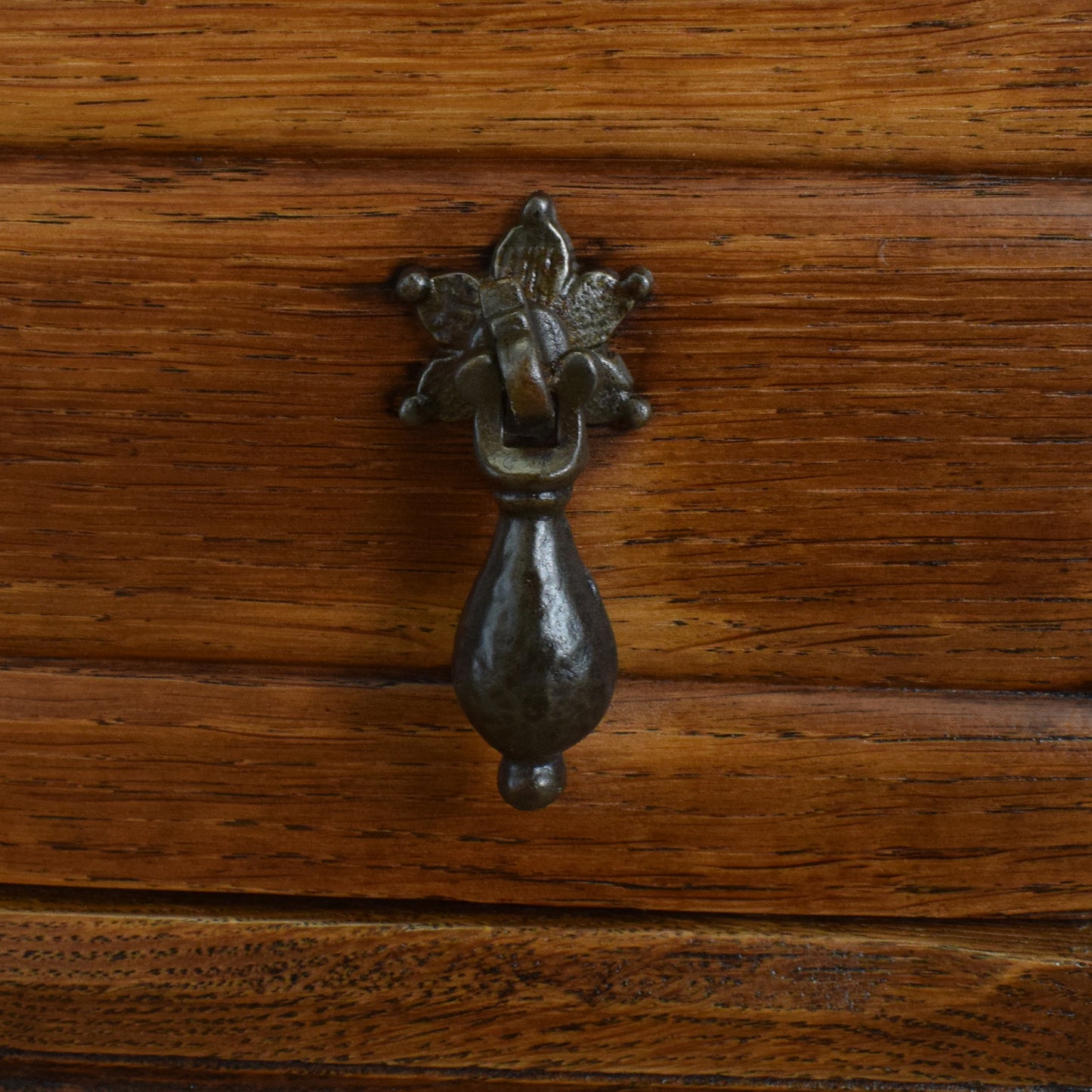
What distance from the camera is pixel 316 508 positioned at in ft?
1.31

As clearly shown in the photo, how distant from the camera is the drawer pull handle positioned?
33 centimetres

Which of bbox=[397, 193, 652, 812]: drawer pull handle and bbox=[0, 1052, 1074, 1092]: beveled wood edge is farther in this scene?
bbox=[0, 1052, 1074, 1092]: beveled wood edge

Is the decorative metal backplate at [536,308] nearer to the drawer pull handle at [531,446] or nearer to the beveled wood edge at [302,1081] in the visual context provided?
the drawer pull handle at [531,446]

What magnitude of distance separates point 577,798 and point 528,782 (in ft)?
0.23

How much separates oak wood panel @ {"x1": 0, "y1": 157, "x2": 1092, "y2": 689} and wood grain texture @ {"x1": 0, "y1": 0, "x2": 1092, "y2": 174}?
Answer: 12 mm

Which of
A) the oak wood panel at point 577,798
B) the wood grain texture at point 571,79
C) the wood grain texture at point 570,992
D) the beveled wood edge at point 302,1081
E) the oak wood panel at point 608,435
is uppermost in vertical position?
the wood grain texture at point 571,79

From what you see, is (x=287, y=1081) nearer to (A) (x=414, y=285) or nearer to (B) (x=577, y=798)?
(B) (x=577, y=798)

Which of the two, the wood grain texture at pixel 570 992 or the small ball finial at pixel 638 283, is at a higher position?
the small ball finial at pixel 638 283

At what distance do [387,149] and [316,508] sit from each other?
131 millimetres

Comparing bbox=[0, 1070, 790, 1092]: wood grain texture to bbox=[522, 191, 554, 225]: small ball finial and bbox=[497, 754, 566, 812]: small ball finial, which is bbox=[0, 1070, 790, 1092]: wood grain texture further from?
bbox=[522, 191, 554, 225]: small ball finial

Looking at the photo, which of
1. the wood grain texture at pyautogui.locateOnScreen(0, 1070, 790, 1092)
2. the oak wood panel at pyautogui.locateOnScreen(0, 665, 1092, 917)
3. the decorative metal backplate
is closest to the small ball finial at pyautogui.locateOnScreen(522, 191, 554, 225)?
the decorative metal backplate

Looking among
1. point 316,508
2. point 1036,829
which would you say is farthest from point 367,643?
point 1036,829

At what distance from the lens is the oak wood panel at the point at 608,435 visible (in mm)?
370

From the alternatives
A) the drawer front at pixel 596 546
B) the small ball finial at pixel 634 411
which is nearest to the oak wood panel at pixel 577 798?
the drawer front at pixel 596 546
